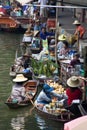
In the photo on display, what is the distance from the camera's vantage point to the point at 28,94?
14.6 metres

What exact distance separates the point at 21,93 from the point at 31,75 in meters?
3.47

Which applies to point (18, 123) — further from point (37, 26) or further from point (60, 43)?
point (37, 26)

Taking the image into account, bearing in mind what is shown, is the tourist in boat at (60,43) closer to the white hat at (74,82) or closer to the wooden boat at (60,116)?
the white hat at (74,82)

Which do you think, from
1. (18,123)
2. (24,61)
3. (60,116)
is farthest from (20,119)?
(24,61)

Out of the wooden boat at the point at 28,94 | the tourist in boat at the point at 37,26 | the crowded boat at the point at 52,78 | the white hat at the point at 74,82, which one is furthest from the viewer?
the tourist in boat at the point at 37,26

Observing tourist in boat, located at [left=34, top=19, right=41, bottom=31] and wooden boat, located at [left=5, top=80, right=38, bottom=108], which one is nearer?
wooden boat, located at [left=5, top=80, right=38, bottom=108]

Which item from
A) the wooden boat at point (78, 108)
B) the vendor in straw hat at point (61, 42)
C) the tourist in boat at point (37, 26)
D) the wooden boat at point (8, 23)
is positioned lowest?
the wooden boat at point (8, 23)

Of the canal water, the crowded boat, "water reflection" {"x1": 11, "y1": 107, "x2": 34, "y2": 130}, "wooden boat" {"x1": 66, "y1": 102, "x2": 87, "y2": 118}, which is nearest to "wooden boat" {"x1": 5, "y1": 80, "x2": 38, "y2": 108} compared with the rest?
the crowded boat

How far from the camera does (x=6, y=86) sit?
55.7 feet

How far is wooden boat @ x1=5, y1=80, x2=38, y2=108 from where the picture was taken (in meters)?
13.6

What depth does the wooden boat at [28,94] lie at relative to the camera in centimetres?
1362

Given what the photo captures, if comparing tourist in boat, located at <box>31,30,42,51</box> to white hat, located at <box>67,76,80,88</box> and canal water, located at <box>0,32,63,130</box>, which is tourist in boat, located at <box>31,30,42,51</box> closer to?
canal water, located at <box>0,32,63,130</box>

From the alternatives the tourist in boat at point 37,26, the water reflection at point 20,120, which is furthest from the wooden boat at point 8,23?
the water reflection at point 20,120

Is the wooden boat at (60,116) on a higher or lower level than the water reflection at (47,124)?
higher
